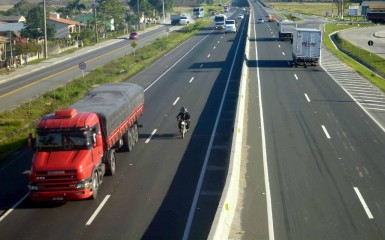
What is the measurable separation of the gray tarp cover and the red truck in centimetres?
4

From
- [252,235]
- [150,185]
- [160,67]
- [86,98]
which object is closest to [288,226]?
[252,235]

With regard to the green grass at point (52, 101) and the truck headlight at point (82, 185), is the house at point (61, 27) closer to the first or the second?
the green grass at point (52, 101)

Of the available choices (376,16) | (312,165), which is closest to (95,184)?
(312,165)

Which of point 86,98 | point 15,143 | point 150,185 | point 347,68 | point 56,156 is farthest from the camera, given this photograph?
point 347,68

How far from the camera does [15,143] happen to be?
86.3 feet

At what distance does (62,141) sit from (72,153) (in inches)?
23.1

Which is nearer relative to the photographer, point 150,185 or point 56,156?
point 56,156

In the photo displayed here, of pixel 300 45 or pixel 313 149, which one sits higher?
pixel 300 45

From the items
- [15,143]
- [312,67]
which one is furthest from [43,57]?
[15,143]

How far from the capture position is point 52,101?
3759cm

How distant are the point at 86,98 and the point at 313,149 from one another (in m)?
10.3

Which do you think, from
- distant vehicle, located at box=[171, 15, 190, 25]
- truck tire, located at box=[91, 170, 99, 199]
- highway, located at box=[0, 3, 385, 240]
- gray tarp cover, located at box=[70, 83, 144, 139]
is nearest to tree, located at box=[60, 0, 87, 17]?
distant vehicle, located at box=[171, 15, 190, 25]

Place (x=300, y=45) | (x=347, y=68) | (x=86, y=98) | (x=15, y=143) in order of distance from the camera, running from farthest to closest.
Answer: (x=347, y=68) → (x=300, y=45) → (x=15, y=143) → (x=86, y=98)

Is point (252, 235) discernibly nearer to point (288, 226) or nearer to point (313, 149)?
point (288, 226)
